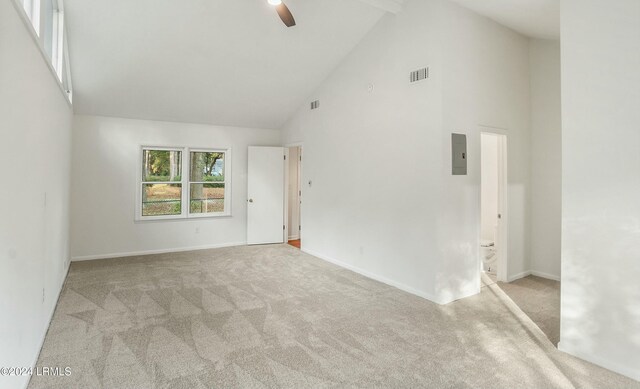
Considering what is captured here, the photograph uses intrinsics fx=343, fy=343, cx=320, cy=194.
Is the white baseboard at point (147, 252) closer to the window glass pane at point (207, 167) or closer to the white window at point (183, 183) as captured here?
the white window at point (183, 183)

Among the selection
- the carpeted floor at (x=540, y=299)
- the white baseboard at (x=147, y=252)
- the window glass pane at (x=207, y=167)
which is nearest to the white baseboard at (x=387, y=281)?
the carpeted floor at (x=540, y=299)

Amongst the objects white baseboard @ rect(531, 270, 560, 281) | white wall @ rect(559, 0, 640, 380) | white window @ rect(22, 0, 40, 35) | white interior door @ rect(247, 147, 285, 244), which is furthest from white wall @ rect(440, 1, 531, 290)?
white interior door @ rect(247, 147, 285, 244)

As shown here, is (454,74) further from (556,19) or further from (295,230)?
(295,230)

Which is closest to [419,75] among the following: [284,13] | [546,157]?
[284,13]

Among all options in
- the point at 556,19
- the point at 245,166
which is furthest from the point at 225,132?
the point at 556,19

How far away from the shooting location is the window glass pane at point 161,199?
6.34 meters

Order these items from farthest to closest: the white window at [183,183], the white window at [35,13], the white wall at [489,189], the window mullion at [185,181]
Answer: the window mullion at [185,181] < the white window at [183,183] < the white wall at [489,189] < the white window at [35,13]

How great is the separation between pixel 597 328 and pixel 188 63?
552cm

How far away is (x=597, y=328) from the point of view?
260cm

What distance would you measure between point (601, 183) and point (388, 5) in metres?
3.03

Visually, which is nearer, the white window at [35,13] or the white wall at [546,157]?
the white window at [35,13]

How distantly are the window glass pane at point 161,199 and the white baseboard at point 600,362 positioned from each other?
20.1 feet

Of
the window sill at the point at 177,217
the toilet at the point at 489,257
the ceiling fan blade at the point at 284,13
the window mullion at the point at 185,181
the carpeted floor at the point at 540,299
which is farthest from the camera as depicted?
the window mullion at the point at 185,181

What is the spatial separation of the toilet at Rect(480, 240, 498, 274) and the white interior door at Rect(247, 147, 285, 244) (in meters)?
3.99
